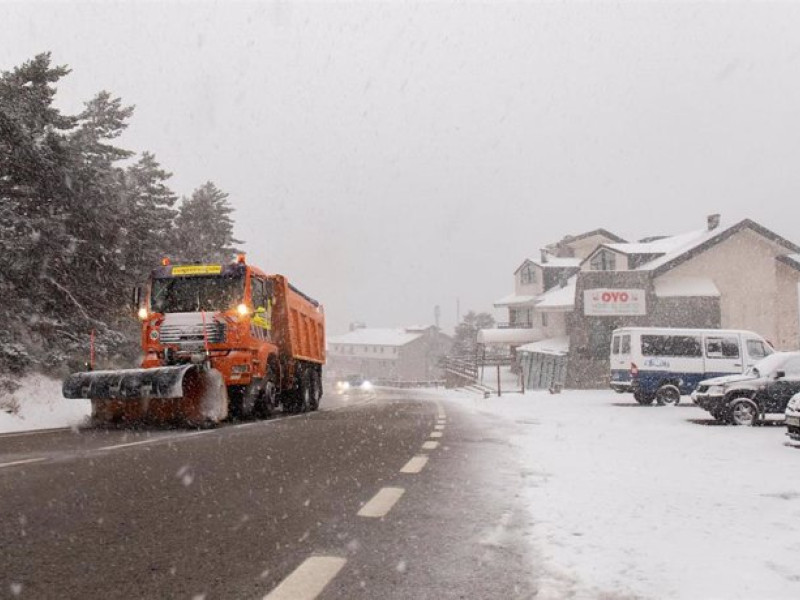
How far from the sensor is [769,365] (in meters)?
15.4

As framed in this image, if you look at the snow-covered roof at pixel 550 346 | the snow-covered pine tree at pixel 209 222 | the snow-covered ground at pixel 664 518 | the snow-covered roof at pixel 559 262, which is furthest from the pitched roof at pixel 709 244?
the snow-covered ground at pixel 664 518

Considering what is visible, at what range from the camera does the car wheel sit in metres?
14.9

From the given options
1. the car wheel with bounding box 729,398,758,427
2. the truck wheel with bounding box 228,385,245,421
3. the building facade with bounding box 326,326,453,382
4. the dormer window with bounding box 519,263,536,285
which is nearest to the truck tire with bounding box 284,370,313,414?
the truck wheel with bounding box 228,385,245,421

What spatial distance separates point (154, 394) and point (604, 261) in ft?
132

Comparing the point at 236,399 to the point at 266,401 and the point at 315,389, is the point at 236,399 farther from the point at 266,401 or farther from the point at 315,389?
the point at 315,389

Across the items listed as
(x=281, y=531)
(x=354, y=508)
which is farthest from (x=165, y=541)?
(x=354, y=508)

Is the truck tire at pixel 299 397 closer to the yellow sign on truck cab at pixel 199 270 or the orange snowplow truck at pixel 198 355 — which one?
the orange snowplow truck at pixel 198 355

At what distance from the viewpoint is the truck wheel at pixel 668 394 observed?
2514cm

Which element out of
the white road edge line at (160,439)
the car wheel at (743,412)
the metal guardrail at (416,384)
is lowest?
the metal guardrail at (416,384)

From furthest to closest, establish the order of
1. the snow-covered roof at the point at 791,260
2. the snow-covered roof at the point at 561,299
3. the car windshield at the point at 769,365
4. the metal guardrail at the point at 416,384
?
the metal guardrail at the point at 416,384, the snow-covered roof at the point at 561,299, the snow-covered roof at the point at 791,260, the car windshield at the point at 769,365

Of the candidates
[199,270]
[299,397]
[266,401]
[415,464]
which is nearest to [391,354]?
[299,397]

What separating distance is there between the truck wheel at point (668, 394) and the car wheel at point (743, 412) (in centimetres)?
1032

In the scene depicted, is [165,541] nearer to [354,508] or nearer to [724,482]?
[354,508]

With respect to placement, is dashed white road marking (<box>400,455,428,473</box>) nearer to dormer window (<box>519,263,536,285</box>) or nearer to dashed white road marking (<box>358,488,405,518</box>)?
dashed white road marking (<box>358,488,405,518</box>)
